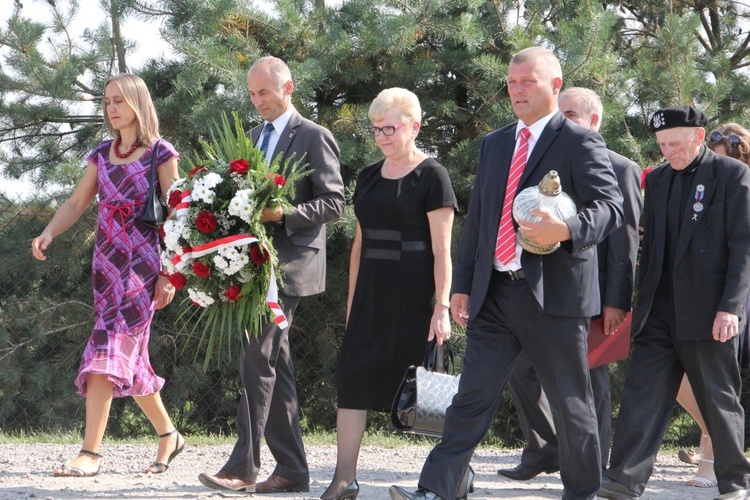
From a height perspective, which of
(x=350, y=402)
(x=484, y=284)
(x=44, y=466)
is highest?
(x=484, y=284)

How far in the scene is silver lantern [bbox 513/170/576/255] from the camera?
11.0 ft

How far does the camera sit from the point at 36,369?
23.9ft

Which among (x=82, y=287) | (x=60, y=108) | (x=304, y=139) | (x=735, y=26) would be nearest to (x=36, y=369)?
(x=82, y=287)

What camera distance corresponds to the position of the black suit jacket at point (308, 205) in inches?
168

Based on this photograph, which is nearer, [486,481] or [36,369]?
[486,481]

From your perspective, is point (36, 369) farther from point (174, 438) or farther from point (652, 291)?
point (652, 291)

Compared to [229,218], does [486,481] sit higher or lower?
lower

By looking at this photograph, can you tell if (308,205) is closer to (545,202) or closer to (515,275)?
(515,275)

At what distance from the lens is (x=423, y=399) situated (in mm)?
3889

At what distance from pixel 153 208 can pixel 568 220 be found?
2.12m

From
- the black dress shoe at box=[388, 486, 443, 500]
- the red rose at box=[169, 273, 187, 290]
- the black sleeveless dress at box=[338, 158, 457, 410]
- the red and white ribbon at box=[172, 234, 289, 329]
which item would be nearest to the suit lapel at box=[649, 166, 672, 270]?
the black sleeveless dress at box=[338, 158, 457, 410]

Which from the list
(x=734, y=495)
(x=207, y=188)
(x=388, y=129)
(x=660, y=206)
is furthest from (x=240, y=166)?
(x=734, y=495)

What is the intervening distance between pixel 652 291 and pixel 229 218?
6.41 ft

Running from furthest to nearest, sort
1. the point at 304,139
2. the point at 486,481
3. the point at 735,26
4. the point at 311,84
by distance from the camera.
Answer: the point at 735,26
the point at 311,84
the point at 486,481
the point at 304,139
